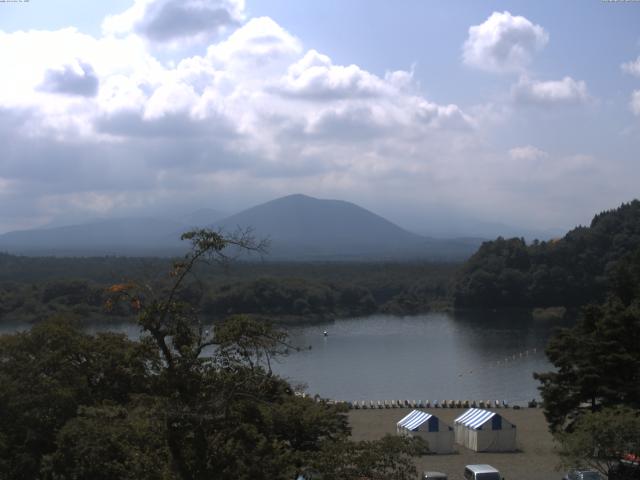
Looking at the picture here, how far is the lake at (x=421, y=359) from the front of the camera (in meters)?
20.1

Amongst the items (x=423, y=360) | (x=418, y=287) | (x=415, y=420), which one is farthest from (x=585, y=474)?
(x=418, y=287)

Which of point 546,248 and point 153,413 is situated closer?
point 153,413

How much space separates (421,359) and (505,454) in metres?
12.8

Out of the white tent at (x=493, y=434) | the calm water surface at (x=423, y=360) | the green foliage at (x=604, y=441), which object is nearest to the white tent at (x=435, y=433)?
the white tent at (x=493, y=434)

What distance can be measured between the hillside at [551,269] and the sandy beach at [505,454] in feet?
84.8

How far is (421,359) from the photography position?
83.1ft

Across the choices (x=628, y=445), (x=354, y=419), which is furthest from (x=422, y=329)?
(x=628, y=445)

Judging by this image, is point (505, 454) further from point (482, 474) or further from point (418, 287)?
point (418, 287)

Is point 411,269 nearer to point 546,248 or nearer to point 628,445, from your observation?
point 546,248

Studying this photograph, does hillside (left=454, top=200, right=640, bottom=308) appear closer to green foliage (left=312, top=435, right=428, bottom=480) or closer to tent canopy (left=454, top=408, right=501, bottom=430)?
tent canopy (left=454, top=408, right=501, bottom=430)

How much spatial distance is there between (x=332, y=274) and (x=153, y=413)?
49.4m

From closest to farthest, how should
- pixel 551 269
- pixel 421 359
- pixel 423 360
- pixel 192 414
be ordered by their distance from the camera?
pixel 192 414
pixel 423 360
pixel 421 359
pixel 551 269

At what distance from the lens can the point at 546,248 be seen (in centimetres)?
4394

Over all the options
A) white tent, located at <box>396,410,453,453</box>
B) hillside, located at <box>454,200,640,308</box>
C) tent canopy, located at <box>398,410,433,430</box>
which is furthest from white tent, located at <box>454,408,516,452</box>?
hillside, located at <box>454,200,640,308</box>
